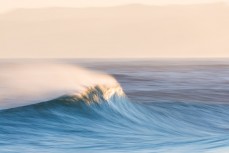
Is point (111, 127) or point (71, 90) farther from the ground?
point (71, 90)

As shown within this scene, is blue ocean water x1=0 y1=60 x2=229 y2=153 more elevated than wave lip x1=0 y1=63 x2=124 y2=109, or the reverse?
wave lip x1=0 y1=63 x2=124 y2=109

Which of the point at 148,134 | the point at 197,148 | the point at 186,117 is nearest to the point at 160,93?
the point at 186,117

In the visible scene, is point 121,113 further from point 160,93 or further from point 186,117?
point 160,93

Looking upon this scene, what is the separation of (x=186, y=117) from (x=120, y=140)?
A: 19.8ft

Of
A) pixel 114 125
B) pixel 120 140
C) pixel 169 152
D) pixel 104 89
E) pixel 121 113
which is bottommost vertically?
pixel 169 152

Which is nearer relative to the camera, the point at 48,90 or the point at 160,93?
the point at 48,90

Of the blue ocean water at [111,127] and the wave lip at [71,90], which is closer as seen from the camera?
the blue ocean water at [111,127]

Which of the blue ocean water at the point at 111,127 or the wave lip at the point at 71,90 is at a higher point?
the wave lip at the point at 71,90

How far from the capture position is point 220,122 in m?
18.8

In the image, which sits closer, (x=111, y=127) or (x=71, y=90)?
(x=111, y=127)

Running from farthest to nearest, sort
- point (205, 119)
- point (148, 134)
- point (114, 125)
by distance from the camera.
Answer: point (205, 119) < point (114, 125) < point (148, 134)

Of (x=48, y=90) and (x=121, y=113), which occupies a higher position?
(x=48, y=90)

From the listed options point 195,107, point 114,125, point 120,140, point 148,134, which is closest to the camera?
point 120,140

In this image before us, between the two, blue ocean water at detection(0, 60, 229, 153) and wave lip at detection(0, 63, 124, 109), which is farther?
wave lip at detection(0, 63, 124, 109)
